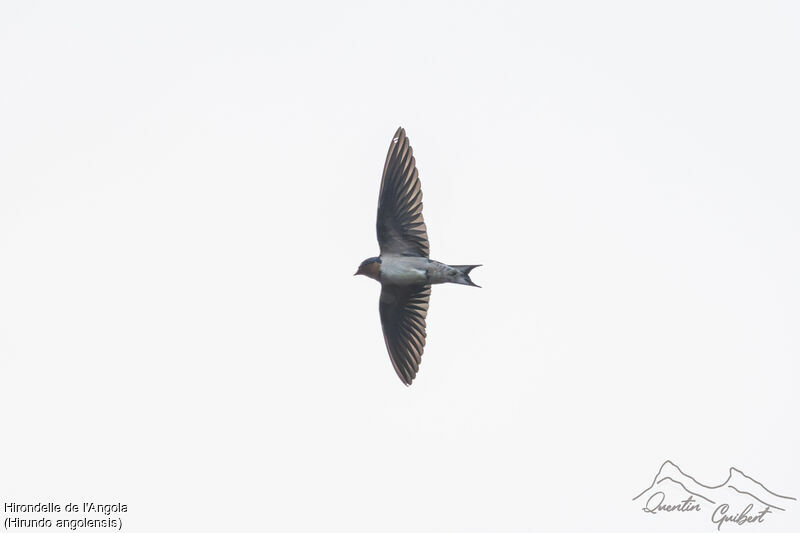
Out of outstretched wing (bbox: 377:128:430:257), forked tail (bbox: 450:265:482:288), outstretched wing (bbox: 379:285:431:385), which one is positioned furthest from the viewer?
outstretched wing (bbox: 379:285:431:385)

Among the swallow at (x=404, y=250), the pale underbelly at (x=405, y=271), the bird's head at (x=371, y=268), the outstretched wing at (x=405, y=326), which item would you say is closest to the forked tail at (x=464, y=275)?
the swallow at (x=404, y=250)

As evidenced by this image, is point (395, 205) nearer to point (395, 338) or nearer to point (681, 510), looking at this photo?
point (395, 338)

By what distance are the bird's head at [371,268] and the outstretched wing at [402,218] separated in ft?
0.46

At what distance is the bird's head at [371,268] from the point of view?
1061cm

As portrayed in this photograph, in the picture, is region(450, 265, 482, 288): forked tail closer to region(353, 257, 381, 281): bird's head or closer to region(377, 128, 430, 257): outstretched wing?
region(377, 128, 430, 257): outstretched wing

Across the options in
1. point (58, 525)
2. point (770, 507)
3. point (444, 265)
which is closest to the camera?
point (444, 265)

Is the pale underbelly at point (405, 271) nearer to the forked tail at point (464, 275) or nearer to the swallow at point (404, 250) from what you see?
the swallow at point (404, 250)

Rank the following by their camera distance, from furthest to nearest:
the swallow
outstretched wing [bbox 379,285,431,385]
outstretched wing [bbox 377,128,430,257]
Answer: outstretched wing [bbox 379,285,431,385] < outstretched wing [bbox 377,128,430,257] < the swallow

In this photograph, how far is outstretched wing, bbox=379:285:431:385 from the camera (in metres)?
11.0

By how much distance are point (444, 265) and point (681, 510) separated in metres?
4.34

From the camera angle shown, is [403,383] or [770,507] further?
[770,507]

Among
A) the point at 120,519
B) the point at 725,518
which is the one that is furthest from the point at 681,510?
the point at 120,519

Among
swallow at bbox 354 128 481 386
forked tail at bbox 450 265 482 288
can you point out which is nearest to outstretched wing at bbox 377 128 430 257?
swallow at bbox 354 128 481 386

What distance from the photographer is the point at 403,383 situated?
11.1 metres
